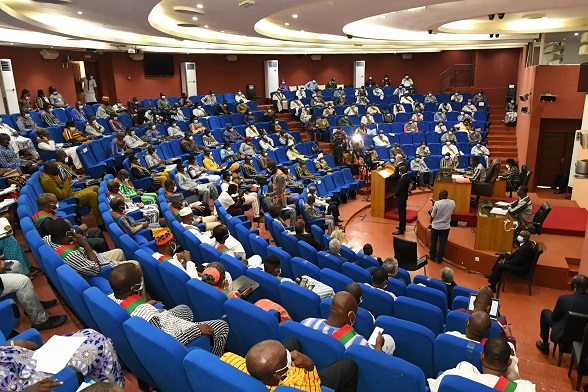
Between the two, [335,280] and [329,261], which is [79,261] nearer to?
[335,280]

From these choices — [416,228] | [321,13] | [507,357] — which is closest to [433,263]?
[416,228]

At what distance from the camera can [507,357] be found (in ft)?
8.39

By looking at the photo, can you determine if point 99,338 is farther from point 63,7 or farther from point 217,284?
point 63,7

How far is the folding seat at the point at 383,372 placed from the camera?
A: 225 cm

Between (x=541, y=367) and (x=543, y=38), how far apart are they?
433 inches

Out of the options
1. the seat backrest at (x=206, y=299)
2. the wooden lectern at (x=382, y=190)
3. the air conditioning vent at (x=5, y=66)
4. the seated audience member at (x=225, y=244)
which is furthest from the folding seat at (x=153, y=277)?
the air conditioning vent at (x=5, y=66)

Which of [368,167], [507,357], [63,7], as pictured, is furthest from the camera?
[368,167]

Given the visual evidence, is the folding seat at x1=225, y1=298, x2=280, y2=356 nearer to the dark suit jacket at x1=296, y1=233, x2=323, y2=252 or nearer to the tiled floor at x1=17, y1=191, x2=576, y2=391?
the tiled floor at x1=17, y1=191, x2=576, y2=391

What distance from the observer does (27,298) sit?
3.30m

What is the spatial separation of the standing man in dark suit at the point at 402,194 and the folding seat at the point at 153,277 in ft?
17.4

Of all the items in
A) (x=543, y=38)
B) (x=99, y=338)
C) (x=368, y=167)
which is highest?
(x=543, y=38)

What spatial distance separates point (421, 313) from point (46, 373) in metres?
2.69

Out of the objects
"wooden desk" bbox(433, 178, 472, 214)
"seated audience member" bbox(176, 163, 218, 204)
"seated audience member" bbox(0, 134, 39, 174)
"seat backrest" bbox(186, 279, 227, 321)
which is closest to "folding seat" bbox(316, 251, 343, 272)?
"seat backrest" bbox(186, 279, 227, 321)

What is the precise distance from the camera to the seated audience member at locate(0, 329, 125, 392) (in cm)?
202
